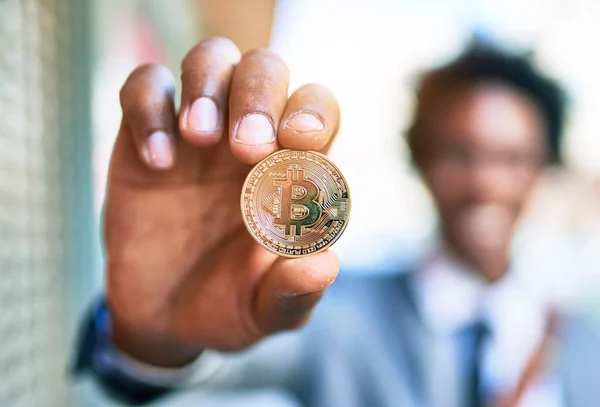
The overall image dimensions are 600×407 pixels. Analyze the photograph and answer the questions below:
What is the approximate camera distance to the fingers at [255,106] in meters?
0.45

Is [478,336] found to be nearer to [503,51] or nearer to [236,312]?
[503,51]

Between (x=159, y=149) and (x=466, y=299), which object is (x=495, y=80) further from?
(x=159, y=149)

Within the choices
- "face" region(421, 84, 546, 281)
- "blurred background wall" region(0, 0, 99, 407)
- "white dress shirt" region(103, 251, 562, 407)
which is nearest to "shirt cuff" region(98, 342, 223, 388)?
"blurred background wall" region(0, 0, 99, 407)

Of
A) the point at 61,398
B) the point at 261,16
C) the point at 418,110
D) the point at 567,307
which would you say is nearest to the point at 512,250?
the point at 567,307

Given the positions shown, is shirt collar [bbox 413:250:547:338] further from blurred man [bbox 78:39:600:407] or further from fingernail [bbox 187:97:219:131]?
fingernail [bbox 187:97:219:131]

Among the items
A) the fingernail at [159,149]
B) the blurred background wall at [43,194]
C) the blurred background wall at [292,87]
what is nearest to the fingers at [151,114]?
the fingernail at [159,149]

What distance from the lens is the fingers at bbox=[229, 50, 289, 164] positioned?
446mm

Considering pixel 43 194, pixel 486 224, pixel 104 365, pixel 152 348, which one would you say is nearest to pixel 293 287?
pixel 152 348

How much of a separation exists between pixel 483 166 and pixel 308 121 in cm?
102

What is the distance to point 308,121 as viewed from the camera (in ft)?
1.49

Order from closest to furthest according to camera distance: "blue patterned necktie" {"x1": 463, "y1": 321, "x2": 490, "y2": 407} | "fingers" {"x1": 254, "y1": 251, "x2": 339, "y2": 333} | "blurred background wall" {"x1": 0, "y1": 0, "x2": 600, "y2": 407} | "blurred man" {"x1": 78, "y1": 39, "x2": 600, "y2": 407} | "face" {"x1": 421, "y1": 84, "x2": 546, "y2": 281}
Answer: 1. "fingers" {"x1": 254, "y1": 251, "x2": 339, "y2": 333}
2. "blurred man" {"x1": 78, "y1": 39, "x2": 600, "y2": 407}
3. "blurred background wall" {"x1": 0, "y1": 0, "x2": 600, "y2": 407}
4. "blue patterned necktie" {"x1": 463, "y1": 321, "x2": 490, "y2": 407}
5. "face" {"x1": 421, "y1": 84, "x2": 546, "y2": 281}

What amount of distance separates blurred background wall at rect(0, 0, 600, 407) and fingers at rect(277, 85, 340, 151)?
0.12 ft

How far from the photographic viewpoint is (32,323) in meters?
0.97

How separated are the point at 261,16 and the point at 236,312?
65cm
